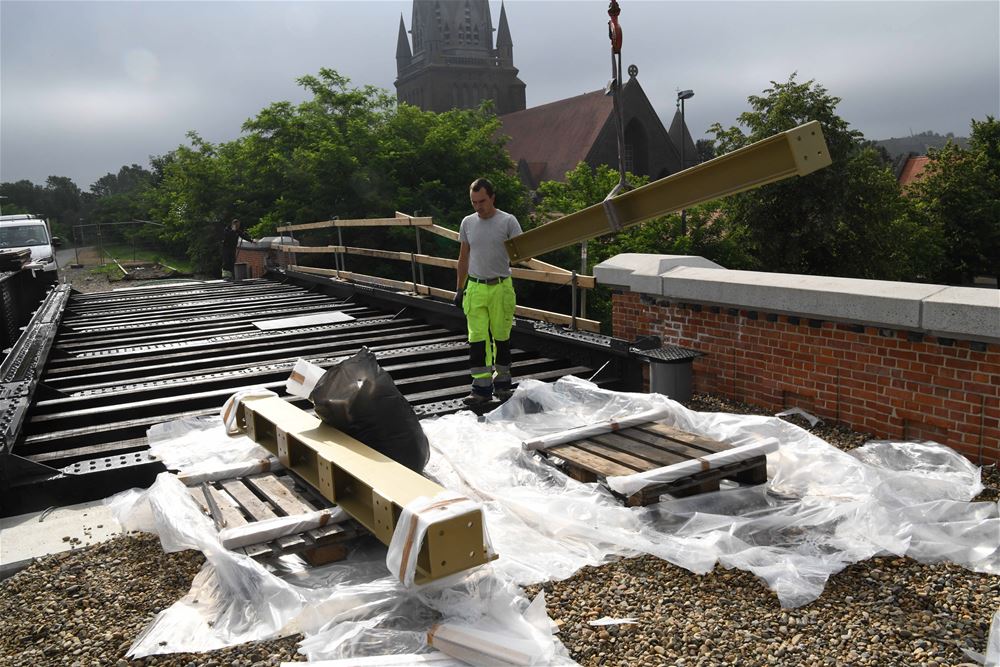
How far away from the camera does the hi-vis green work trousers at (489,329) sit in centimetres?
608

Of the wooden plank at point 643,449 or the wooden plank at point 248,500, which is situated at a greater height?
the wooden plank at point 248,500

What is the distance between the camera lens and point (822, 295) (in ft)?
17.5

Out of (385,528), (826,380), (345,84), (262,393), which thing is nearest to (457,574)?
(385,528)

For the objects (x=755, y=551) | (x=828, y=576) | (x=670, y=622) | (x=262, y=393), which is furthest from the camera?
(x=262, y=393)

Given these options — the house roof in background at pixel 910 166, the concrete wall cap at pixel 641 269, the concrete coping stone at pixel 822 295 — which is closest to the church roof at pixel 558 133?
the house roof in background at pixel 910 166

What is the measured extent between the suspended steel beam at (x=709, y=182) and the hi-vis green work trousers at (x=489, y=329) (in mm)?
783

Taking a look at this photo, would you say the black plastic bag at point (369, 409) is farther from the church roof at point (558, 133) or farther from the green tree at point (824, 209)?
the church roof at point (558, 133)

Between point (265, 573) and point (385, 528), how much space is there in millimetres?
513

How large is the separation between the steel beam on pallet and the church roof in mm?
54612

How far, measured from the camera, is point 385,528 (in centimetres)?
317

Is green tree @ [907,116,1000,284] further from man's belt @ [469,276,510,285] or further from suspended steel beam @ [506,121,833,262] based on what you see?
suspended steel beam @ [506,121,833,262]

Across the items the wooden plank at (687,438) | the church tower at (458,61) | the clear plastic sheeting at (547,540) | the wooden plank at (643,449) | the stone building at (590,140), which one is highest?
the church tower at (458,61)

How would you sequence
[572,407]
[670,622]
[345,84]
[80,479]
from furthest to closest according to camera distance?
[345,84] → [572,407] → [80,479] → [670,622]

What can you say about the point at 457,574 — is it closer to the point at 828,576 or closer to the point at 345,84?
the point at 828,576
